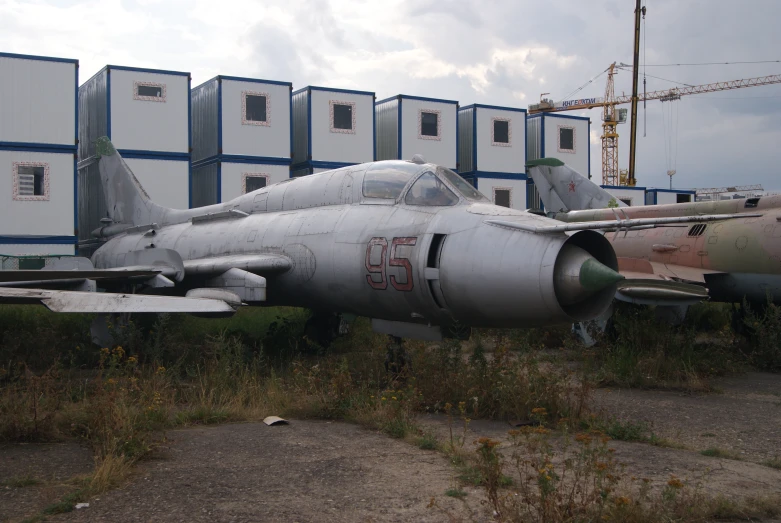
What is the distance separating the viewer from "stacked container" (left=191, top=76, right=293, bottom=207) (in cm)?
2505

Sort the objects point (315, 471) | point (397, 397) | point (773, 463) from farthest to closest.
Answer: point (397, 397) < point (773, 463) < point (315, 471)

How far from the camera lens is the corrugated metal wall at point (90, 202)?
2540cm

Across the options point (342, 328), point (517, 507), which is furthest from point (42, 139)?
point (517, 507)

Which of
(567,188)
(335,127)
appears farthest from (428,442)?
(335,127)

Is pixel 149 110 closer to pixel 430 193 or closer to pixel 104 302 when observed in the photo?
pixel 430 193

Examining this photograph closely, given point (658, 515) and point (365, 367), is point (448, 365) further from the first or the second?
point (658, 515)

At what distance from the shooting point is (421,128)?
2827cm

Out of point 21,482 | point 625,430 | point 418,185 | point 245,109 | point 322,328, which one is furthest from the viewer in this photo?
point 245,109

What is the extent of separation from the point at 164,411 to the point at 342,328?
647cm

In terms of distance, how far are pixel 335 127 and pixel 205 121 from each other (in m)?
4.91

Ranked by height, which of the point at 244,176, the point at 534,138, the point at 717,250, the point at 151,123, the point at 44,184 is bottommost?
the point at 717,250

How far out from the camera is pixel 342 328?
42.9 ft

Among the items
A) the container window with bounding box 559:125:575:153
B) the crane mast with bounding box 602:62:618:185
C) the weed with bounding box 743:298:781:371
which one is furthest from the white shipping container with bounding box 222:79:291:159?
the crane mast with bounding box 602:62:618:185

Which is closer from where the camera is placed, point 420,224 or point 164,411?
point 164,411
